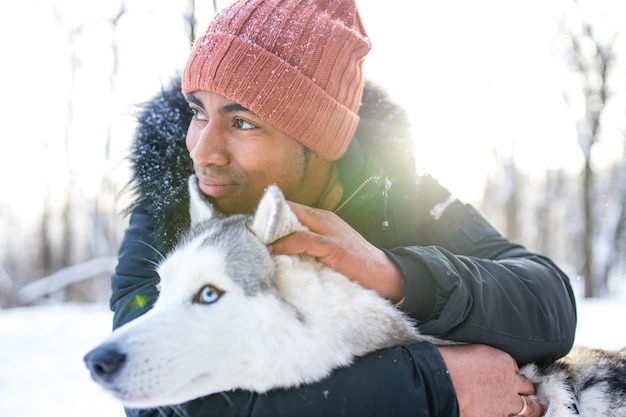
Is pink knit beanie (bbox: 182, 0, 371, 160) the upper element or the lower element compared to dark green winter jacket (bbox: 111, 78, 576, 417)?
upper

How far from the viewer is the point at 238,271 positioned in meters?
1.61

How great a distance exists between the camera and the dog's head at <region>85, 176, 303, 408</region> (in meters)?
1.44

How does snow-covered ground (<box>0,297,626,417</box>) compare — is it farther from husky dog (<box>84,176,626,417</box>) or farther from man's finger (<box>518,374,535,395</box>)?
man's finger (<box>518,374,535,395</box>)

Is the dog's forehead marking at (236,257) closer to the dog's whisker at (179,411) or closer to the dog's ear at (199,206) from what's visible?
the dog's ear at (199,206)

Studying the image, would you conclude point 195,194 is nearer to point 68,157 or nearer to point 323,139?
point 323,139

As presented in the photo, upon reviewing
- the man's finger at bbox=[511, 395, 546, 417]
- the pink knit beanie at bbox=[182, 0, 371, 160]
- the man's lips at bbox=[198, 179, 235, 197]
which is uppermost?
the pink knit beanie at bbox=[182, 0, 371, 160]

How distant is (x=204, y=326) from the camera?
154 centimetres

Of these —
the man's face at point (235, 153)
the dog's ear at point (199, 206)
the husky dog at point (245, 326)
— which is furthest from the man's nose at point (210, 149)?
the husky dog at point (245, 326)

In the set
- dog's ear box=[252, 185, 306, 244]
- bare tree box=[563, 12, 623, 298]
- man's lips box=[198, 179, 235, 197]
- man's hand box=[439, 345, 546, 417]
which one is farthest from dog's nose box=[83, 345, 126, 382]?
bare tree box=[563, 12, 623, 298]

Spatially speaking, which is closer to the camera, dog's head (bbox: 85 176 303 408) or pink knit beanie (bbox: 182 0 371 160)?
dog's head (bbox: 85 176 303 408)

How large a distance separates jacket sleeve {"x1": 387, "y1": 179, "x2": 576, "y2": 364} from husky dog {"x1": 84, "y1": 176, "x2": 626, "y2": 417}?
0.12 meters

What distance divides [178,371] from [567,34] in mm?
13339

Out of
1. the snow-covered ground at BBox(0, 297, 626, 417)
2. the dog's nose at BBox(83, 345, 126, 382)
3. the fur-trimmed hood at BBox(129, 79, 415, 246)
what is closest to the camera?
the dog's nose at BBox(83, 345, 126, 382)

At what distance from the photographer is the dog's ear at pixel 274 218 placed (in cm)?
158
